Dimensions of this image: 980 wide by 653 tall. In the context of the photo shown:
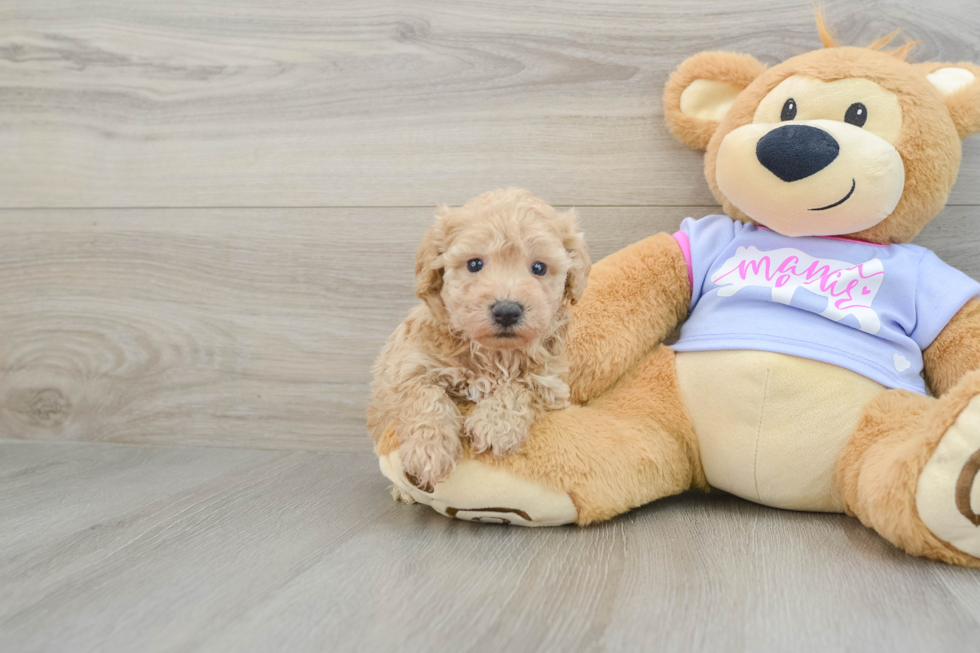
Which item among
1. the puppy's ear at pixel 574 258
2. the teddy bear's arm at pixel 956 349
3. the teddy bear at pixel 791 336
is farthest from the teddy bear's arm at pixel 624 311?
the teddy bear's arm at pixel 956 349

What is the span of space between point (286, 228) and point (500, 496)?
69 cm

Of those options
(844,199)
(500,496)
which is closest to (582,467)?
(500,496)

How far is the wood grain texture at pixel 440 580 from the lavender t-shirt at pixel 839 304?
215 millimetres

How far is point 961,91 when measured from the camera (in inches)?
35.4

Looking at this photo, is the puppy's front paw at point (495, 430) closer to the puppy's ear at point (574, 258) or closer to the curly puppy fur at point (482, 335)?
the curly puppy fur at point (482, 335)

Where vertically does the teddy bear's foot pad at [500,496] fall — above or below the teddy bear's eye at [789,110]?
below

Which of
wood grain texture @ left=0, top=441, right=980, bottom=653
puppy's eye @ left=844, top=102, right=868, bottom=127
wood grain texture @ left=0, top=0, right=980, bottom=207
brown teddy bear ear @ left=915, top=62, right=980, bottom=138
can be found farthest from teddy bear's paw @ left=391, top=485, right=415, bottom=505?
brown teddy bear ear @ left=915, top=62, right=980, bottom=138

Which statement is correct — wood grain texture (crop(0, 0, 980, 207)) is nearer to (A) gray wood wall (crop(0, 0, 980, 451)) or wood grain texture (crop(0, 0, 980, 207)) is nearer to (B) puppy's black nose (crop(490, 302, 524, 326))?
(A) gray wood wall (crop(0, 0, 980, 451))

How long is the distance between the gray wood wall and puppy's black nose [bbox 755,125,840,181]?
269mm

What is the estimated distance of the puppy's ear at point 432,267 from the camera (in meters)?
0.81

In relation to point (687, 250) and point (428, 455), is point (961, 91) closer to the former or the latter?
point (687, 250)

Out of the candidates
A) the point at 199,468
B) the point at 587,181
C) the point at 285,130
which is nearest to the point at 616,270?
the point at 587,181

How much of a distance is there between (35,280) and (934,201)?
1528 mm

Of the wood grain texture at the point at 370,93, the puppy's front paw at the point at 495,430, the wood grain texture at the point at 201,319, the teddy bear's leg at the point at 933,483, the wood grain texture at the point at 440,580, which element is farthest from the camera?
the wood grain texture at the point at 201,319
